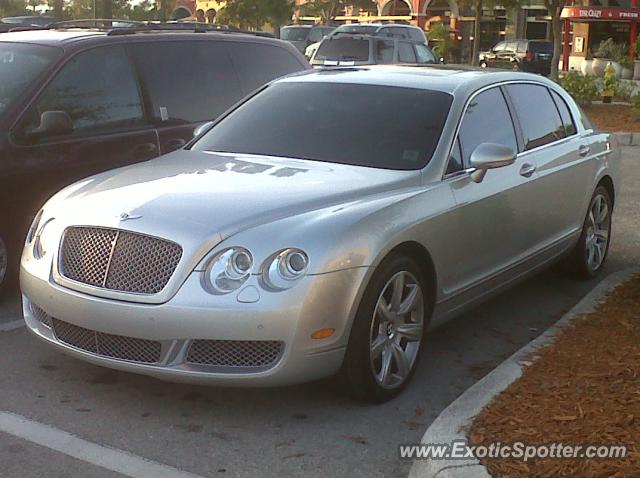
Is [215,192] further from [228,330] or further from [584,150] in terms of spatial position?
[584,150]

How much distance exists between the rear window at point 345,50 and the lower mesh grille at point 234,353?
17.4 m

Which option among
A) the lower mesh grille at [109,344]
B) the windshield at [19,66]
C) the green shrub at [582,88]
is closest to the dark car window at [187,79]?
the windshield at [19,66]

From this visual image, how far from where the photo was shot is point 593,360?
5004 millimetres

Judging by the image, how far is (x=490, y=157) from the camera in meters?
5.55

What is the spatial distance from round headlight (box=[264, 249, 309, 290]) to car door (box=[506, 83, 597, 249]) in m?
2.40

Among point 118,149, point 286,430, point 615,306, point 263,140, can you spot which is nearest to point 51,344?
point 286,430

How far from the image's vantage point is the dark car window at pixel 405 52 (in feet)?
70.6

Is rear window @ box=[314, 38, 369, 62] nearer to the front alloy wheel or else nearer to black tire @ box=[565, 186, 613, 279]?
black tire @ box=[565, 186, 613, 279]

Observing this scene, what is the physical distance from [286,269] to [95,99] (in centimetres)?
321

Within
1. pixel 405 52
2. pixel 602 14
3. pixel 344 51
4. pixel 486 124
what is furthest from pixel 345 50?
pixel 602 14

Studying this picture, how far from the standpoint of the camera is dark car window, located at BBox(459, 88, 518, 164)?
5.88m

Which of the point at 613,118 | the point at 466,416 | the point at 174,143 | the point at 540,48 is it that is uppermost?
the point at 174,143

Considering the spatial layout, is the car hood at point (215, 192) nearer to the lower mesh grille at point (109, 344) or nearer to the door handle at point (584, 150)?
the lower mesh grille at point (109, 344)

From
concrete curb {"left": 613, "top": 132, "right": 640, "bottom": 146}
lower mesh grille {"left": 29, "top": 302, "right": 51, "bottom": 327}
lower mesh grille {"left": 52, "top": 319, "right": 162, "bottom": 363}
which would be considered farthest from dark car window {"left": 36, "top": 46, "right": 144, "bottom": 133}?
concrete curb {"left": 613, "top": 132, "right": 640, "bottom": 146}
